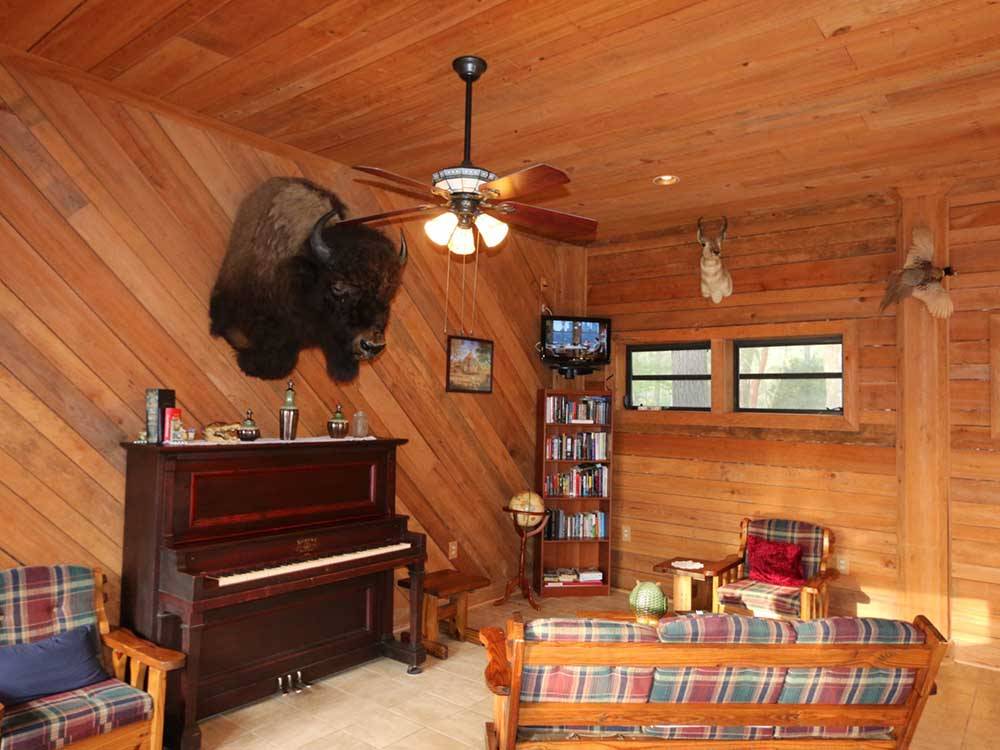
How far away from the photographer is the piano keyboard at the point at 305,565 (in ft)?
10.7

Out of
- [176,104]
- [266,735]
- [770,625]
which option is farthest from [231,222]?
[770,625]

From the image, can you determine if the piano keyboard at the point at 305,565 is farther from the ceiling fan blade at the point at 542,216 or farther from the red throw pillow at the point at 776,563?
the red throw pillow at the point at 776,563

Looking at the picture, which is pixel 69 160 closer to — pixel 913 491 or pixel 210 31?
pixel 210 31

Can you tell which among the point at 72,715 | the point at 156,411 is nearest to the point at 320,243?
the point at 156,411

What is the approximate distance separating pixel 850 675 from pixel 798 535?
2.85 meters

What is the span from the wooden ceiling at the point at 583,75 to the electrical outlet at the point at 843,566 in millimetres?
2549

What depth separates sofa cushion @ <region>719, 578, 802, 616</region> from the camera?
440 cm

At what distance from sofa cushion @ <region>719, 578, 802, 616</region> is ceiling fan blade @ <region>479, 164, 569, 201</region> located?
3.06 meters

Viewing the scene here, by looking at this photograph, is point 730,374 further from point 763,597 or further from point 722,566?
point 763,597

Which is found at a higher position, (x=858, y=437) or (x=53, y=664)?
(x=858, y=437)

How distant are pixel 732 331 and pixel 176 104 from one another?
4.04m

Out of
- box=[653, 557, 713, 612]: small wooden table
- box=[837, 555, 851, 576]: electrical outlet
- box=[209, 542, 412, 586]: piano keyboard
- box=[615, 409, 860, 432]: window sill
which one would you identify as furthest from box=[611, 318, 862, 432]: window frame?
box=[209, 542, 412, 586]: piano keyboard

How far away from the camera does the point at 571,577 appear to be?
19.2ft

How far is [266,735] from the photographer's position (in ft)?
10.8
